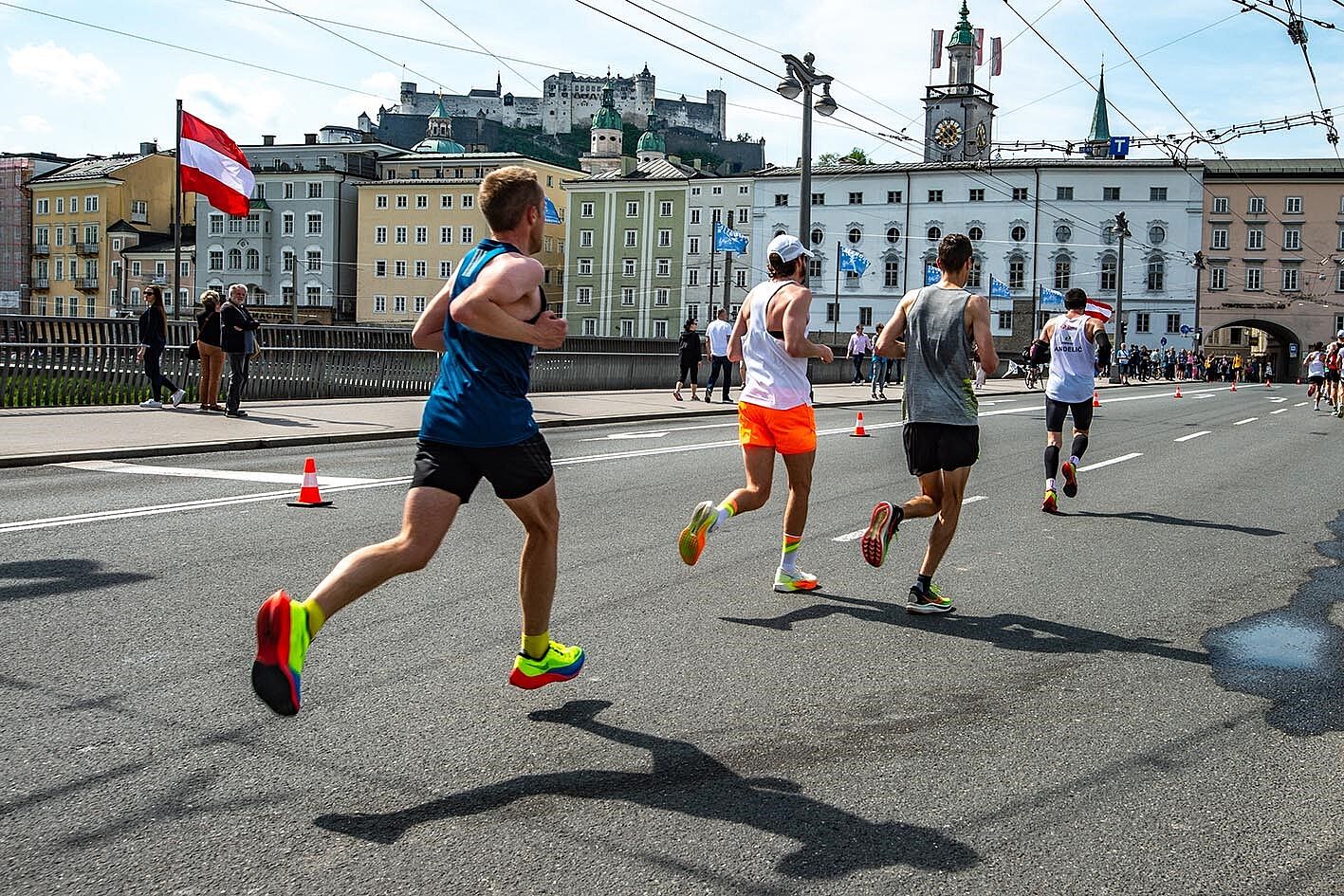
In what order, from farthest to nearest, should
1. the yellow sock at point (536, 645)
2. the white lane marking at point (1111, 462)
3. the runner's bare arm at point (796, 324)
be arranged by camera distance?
the white lane marking at point (1111, 462)
the runner's bare arm at point (796, 324)
the yellow sock at point (536, 645)

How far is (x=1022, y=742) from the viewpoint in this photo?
4.47 meters

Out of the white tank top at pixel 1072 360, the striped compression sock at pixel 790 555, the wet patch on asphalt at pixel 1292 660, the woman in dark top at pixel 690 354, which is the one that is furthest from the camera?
the woman in dark top at pixel 690 354

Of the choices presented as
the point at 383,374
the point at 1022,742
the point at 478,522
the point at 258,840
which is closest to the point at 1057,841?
the point at 1022,742

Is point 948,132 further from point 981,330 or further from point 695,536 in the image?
point 695,536

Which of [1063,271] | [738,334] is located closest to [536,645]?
[738,334]

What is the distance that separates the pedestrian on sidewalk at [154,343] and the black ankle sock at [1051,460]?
13083 mm

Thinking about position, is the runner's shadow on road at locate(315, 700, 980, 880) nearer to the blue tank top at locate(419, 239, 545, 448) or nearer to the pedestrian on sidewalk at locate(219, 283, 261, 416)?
A: the blue tank top at locate(419, 239, 545, 448)

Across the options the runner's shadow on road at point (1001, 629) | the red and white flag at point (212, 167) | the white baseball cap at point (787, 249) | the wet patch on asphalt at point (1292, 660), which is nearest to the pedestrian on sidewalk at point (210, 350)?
the red and white flag at point (212, 167)

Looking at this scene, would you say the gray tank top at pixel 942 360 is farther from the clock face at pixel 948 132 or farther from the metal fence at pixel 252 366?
the clock face at pixel 948 132

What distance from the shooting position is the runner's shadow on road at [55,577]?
21.4 ft

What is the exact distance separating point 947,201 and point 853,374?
56.1 m

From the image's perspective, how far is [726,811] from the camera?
3756 mm

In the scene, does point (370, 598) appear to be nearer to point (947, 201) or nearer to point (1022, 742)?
point (1022, 742)

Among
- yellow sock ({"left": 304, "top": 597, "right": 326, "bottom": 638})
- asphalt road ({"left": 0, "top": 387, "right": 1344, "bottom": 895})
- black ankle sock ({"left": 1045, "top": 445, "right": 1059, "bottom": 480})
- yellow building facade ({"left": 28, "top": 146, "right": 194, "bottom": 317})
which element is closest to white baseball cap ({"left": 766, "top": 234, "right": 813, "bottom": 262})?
asphalt road ({"left": 0, "top": 387, "right": 1344, "bottom": 895})
